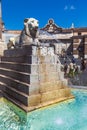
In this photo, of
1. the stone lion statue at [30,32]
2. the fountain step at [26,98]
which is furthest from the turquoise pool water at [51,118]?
the stone lion statue at [30,32]

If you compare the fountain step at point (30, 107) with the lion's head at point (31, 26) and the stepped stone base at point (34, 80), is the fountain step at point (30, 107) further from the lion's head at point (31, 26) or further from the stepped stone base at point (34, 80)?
the lion's head at point (31, 26)

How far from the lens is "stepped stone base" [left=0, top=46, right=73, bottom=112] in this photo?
7884mm

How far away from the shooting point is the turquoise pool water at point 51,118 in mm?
6141

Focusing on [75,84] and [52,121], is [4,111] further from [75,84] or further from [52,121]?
[75,84]

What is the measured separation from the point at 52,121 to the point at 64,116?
0.62m

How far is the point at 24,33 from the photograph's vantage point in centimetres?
952

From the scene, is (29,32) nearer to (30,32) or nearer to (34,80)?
(30,32)

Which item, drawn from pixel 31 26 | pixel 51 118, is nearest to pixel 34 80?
pixel 51 118

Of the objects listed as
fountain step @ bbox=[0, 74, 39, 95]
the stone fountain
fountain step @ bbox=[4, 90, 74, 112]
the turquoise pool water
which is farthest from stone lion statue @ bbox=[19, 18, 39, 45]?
the turquoise pool water

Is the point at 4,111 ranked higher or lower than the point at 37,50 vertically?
lower

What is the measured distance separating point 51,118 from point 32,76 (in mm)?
1956

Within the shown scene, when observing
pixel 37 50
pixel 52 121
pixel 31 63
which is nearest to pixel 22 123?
pixel 52 121

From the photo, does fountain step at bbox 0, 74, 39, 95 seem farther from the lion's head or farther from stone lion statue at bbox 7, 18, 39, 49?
the lion's head

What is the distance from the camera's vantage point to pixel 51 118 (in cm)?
682
